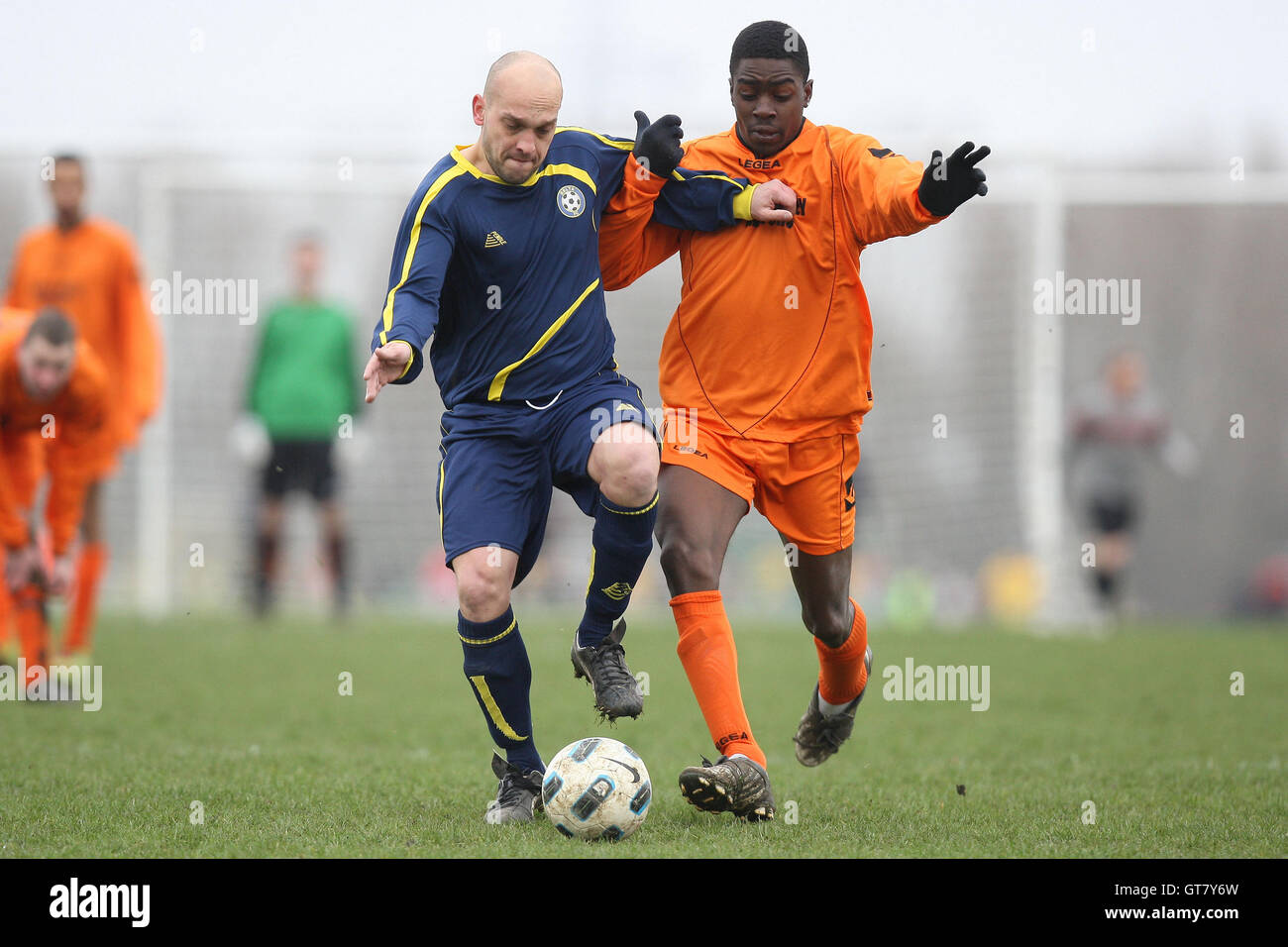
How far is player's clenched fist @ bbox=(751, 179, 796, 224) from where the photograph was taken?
5125 millimetres

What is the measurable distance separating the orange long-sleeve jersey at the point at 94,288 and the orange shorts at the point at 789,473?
5.53 meters

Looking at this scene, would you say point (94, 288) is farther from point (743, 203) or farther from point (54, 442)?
point (743, 203)

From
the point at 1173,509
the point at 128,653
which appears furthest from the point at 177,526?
the point at 1173,509

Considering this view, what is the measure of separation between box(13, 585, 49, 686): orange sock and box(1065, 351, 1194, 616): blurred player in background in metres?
9.12

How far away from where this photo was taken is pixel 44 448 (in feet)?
28.0

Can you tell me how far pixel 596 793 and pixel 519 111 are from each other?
83.4 inches

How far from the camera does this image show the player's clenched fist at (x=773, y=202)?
16.8 feet

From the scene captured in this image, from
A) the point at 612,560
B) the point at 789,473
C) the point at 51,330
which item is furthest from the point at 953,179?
the point at 51,330

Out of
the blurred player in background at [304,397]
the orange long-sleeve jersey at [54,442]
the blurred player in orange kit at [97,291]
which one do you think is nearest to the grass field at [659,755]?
the orange long-sleeve jersey at [54,442]

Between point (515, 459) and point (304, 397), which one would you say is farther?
point (304, 397)

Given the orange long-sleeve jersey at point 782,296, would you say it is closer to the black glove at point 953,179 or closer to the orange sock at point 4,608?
the black glove at point 953,179

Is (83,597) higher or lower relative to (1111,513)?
lower

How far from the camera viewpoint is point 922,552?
14844 millimetres
